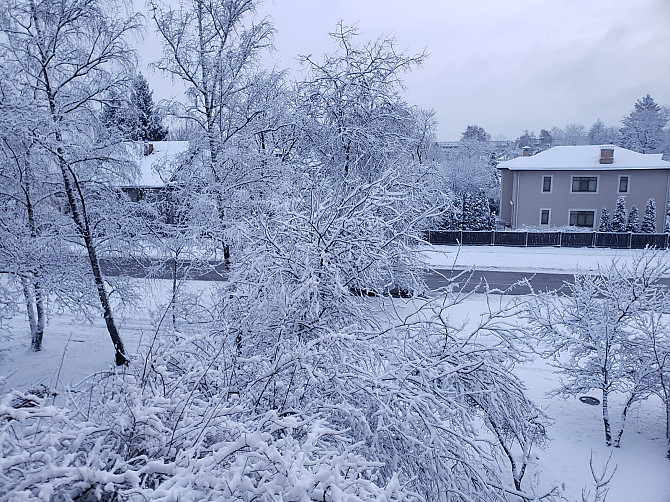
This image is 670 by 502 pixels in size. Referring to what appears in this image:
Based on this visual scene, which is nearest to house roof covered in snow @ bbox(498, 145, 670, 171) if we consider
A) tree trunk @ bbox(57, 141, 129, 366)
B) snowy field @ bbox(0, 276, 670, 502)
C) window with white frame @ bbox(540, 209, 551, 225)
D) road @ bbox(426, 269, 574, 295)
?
window with white frame @ bbox(540, 209, 551, 225)

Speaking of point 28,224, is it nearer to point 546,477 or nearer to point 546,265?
point 546,477

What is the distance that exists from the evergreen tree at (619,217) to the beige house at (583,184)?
5.92ft

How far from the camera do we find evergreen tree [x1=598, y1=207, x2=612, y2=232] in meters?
28.3

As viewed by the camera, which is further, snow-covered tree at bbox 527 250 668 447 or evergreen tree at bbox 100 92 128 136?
evergreen tree at bbox 100 92 128 136

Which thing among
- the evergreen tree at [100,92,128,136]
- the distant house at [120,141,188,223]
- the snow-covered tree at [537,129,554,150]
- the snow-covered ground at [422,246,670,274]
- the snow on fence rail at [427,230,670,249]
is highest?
the snow-covered tree at [537,129,554,150]

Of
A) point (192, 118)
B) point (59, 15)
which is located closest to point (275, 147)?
point (192, 118)

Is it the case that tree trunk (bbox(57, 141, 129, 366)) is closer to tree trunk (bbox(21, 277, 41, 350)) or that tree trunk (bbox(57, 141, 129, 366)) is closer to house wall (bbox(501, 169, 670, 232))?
tree trunk (bbox(21, 277, 41, 350))

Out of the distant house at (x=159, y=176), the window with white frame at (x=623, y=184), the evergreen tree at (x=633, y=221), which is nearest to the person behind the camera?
the distant house at (x=159, y=176)

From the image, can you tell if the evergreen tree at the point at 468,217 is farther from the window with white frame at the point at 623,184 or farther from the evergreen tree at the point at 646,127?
the evergreen tree at the point at 646,127

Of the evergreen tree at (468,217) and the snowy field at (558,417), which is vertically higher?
the evergreen tree at (468,217)

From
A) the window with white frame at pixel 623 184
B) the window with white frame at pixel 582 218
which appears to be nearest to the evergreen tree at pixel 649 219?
the window with white frame at pixel 623 184

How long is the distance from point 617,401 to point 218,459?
10356 mm

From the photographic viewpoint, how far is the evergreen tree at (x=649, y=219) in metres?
27.7

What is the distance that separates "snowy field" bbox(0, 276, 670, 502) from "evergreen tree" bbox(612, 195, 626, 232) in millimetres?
18705
